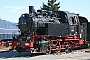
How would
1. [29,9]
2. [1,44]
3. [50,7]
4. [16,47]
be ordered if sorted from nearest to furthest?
1. [16,47]
2. [29,9]
3. [1,44]
4. [50,7]

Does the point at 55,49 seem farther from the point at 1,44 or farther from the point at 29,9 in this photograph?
the point at 1,44

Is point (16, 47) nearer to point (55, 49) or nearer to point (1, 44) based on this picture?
point (55, 49)

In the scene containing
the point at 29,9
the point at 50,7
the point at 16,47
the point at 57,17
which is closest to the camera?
the point at 16,47

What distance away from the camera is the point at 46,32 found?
60.0ft

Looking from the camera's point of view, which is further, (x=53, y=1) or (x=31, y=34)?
(x=53, y=1)

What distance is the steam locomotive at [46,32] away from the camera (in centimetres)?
1739

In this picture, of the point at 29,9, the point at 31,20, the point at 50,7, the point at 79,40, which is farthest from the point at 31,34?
the point at 50,7

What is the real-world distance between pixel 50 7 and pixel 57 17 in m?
31.8

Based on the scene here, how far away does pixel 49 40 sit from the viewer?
60.2 ft

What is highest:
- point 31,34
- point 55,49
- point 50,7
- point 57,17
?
point 50,7

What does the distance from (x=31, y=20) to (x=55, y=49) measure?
307 cm

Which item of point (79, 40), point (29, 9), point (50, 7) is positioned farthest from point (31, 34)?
point (50, 7)

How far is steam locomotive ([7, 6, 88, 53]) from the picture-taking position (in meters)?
17.4

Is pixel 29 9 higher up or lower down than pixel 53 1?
lower down
